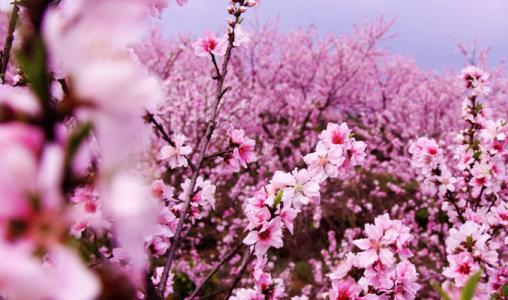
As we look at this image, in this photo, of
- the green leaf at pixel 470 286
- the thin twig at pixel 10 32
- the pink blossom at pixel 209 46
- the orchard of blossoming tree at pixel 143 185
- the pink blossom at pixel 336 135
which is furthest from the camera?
the pink blossom at pixel 209 46

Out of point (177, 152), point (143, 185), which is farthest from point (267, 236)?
point (143, 185)

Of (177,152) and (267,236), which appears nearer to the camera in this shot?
(267,236)

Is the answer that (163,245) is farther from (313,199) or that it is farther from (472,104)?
(472,104)

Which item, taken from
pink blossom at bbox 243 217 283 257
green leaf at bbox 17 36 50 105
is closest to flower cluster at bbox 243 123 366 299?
pink blossom at bbox 243 217 283 257

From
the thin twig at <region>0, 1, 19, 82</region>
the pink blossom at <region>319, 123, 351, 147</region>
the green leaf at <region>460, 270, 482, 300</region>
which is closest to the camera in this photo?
the green leaf at <region>460, 270, 482, 300</region>

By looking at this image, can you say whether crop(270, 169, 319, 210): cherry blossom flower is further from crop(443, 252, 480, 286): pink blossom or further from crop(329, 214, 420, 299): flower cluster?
crop(443, 252, 480, 286): pink blossom

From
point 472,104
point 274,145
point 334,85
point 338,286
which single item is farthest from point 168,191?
point 334,85

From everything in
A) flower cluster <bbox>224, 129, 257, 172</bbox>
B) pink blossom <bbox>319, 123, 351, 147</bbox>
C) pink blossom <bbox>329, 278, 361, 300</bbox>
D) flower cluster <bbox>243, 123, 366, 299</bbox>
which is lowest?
pink blossom <bbox>329, 278, 361, 300</bbox>

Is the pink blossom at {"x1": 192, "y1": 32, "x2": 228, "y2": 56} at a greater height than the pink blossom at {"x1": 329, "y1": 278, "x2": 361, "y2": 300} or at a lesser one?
greater

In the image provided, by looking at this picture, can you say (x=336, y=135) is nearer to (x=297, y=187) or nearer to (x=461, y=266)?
(x=297, y=187)

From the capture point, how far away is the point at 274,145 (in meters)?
12.8

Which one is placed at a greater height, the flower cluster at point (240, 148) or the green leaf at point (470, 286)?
the flower cluster at point (240, 148)

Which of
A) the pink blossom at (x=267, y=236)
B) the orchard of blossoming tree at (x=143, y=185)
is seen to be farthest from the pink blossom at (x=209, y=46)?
the pink blossom at (x=267, y=236)

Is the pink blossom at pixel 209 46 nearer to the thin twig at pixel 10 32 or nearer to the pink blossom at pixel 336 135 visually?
the pink blossom at pixel 336 135
